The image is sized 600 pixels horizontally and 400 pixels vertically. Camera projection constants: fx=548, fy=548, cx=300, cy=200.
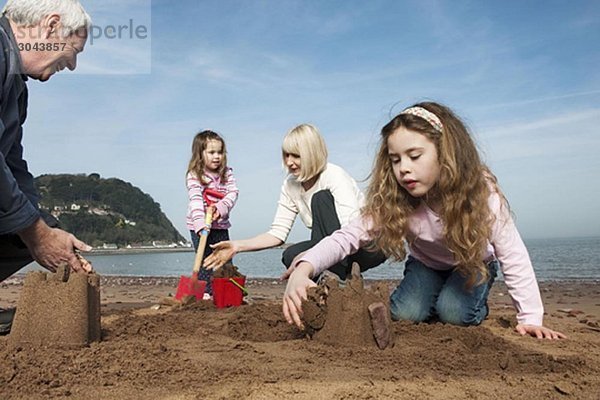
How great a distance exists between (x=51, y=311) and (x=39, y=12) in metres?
1.64

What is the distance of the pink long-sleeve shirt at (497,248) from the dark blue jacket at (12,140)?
1470mm

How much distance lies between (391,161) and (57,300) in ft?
6.62

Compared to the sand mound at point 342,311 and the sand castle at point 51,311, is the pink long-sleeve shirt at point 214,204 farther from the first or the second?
the sand mound at point 342,311

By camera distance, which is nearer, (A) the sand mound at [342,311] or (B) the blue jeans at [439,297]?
(A) the sand mound at [342,311]

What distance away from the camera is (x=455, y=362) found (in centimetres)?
250

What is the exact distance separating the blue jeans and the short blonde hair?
1.14 metres

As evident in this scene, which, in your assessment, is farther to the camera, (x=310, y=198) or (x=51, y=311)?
(x=310, y=198)

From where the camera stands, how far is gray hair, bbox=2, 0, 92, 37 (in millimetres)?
3057

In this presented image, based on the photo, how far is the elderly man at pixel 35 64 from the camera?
9.38 feet

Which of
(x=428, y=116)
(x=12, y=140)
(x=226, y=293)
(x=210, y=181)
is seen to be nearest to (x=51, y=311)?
(x=12, y=140)

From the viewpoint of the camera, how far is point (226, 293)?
16.1 ft

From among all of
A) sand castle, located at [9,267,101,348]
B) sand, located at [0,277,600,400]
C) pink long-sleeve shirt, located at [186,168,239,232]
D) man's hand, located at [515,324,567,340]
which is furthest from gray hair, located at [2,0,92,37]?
man's hand, located at [515,324,567,340]

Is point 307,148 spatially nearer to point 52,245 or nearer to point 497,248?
point 497,248

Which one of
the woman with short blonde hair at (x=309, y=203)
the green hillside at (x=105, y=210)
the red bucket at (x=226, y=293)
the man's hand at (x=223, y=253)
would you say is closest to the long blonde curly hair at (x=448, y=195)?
the woman with short blonde hair at (x=309, y=203)
